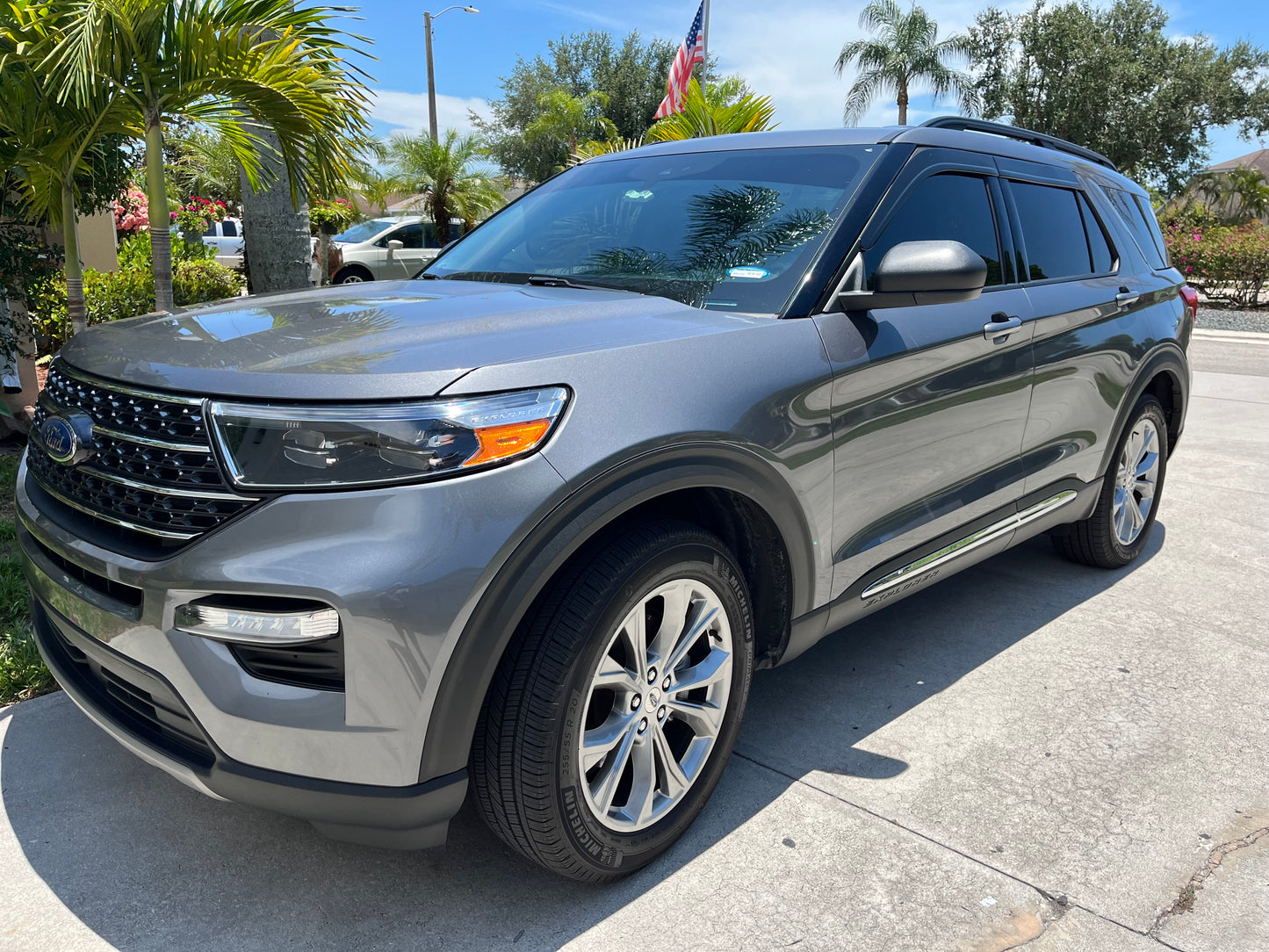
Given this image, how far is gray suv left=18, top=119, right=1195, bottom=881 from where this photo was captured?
6.07ft

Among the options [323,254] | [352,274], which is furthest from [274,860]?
[352,274]

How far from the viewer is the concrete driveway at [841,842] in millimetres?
2203

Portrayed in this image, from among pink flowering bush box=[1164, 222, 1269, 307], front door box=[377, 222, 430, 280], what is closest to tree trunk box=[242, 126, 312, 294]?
front door box=[377, 222, 430, 280]

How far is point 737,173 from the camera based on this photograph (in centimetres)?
317

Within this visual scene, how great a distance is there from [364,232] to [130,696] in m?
17.9

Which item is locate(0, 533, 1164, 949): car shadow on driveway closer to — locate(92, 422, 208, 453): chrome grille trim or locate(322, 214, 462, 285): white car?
locate(92, 422, 208, 453): chrome grille trim

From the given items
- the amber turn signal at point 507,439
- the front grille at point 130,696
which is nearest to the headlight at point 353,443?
the amber turn signal at point 507,439

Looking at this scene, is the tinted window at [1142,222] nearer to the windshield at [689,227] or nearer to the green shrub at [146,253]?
the windshield at [689,227]

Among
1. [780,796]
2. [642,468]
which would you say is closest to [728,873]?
[780,796]

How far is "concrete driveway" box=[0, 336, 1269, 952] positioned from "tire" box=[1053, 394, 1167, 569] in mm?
798

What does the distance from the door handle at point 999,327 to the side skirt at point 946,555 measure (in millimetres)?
609

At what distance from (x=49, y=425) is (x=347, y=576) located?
101cm

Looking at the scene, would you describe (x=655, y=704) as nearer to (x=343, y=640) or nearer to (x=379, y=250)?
(x=343, y=640)

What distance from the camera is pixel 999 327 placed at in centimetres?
323
